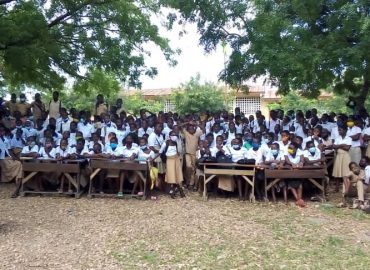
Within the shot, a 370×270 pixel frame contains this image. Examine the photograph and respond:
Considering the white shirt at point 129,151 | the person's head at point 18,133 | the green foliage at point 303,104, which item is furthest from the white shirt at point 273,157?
the green foliage at point 303,104

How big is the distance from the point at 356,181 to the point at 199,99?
22.4 meters

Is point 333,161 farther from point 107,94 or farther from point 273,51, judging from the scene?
point 107,94

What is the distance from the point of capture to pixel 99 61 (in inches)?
576

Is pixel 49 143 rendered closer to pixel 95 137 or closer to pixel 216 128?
pixel 95 137

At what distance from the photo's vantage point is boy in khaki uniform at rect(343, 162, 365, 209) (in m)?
9.88

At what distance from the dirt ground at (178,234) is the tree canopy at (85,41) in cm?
481

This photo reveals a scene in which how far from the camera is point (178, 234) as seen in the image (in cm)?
793

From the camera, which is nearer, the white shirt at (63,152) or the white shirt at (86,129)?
the white shirt at (63,152)

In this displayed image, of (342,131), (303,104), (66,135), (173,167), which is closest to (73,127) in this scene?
(66,135)

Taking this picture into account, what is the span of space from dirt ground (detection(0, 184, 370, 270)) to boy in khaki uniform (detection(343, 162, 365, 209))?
331 millimetres

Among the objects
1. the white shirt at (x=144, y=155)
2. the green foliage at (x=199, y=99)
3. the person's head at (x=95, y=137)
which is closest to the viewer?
the white shirt at (x=144, y=155)

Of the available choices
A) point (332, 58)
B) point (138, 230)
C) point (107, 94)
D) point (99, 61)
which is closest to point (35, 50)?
point (99, 61)

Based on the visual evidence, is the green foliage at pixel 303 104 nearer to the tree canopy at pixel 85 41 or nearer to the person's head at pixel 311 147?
the tree canopy at pixel 85 41

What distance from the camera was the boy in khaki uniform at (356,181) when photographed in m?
9.88
